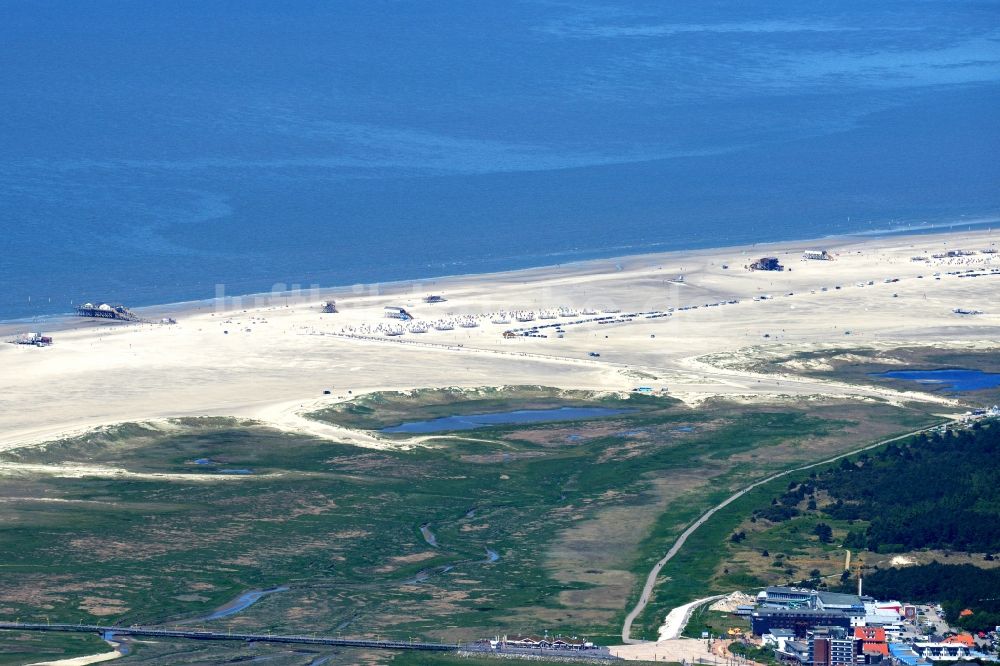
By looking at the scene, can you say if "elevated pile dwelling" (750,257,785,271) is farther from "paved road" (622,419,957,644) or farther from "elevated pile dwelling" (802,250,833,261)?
"paved road" (622,419,957,644)

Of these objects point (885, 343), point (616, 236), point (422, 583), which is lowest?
point (422, 583)

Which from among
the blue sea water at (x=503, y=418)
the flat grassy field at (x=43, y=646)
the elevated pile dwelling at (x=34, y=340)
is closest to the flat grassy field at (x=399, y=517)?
the blue sea water at (x=503, y=418)

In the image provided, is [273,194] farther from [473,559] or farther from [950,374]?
[473,559]

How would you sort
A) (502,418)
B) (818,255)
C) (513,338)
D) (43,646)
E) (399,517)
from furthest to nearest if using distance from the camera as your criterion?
1. (818,255)
2. (513,338)
3. (502,418)
4. (399,517)
5. (43,646)

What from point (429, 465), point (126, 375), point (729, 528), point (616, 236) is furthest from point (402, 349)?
point (616, 236)

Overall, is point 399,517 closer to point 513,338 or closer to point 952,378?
point 513,338

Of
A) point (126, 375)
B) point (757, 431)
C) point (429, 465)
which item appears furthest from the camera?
point (126, 375)

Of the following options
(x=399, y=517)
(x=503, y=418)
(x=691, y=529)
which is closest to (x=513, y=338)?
(x=503, y=418)
